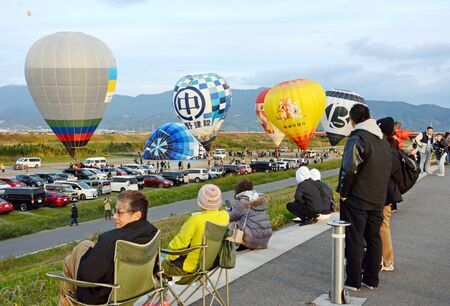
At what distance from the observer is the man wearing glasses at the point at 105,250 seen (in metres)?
4.25

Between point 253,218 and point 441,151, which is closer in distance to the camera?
point 253,218

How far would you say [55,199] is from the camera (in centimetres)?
3198

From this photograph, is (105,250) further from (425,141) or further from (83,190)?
(83,190)

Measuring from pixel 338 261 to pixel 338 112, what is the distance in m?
43.7

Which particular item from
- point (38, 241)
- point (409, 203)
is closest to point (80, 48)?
point (38, 241)

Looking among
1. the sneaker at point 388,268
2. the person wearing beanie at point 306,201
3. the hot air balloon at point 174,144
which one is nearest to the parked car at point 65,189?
the hot air balloon at point 174,144

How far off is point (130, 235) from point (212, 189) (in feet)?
5.22

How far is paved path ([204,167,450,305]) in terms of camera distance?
5.96 metres

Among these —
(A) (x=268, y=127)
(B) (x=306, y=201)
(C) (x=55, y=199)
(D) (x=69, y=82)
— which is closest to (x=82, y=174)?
(D) (x=69, y=82)

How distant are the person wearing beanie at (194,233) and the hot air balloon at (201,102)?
145 ft

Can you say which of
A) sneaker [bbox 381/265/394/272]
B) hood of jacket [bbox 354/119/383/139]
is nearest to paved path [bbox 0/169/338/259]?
sneaker [bbox 381/265/394/272]

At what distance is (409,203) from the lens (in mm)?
13430

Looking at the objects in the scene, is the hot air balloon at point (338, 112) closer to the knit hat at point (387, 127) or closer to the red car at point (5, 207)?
the red car at point (5, 207)

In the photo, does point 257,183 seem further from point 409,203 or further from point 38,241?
point 409,203
